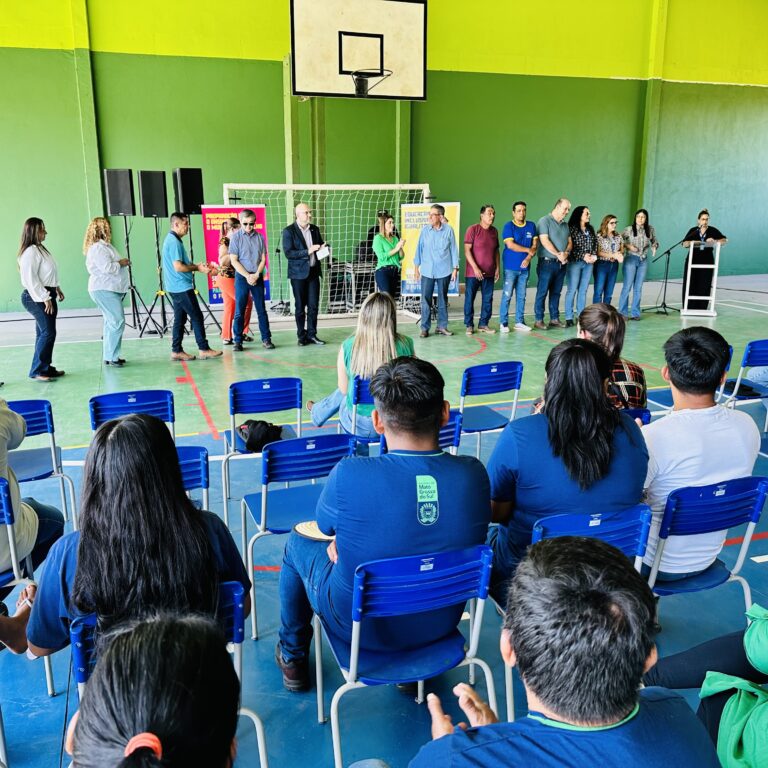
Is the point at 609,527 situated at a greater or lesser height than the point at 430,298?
greater

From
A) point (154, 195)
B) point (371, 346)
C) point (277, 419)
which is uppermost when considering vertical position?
point (154, 195)

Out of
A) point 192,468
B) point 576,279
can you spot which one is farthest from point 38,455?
point 576,279

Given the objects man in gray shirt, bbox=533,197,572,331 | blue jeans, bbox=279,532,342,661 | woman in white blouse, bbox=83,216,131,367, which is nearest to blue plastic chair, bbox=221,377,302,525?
blue jeans, bbox=279,532,342,661

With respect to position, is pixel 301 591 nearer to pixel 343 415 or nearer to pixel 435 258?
pixel 343 415

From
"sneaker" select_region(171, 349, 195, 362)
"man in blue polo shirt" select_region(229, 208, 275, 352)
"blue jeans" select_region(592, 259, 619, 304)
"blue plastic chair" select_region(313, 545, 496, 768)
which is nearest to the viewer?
"blue plastic chair" select_region(313, 545, 496, 768)

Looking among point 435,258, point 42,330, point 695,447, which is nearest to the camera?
point 695,447

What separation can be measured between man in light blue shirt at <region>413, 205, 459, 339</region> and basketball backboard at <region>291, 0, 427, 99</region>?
81.8 inches

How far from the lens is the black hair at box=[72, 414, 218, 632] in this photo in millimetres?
1731

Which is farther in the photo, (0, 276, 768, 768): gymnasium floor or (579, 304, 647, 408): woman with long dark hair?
(579, 304, 647, 408): woman with long dark hair

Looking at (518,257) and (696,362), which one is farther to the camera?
(518,257)

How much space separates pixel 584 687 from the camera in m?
1.12

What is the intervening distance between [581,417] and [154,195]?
816cm

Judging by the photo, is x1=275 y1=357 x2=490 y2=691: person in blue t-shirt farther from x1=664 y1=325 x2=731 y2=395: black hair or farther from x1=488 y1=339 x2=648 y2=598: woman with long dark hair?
x1=664 y1=325 x2=731 y2=395: black hair

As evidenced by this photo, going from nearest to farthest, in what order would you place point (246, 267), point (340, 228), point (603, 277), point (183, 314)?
point (183, 314) < point (246, 267) < point (603, 277) < point (340, 228)
